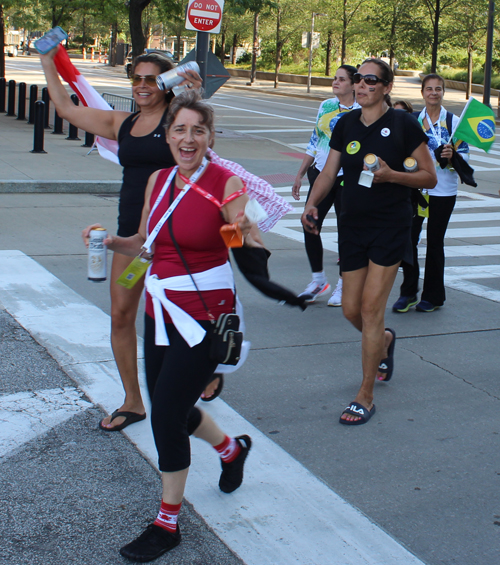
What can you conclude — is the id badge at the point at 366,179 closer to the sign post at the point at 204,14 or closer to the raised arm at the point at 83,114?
the raised arm at the point at 83,114

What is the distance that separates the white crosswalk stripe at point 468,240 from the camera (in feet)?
25.6

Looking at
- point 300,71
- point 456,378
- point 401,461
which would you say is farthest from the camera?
point 300,71

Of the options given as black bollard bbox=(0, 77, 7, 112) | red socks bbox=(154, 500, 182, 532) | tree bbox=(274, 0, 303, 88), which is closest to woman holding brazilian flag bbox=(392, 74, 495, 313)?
red socks bbox=(154, 500, 182, 532)

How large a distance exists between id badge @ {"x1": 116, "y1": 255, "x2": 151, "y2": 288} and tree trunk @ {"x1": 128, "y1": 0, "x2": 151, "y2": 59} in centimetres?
1736

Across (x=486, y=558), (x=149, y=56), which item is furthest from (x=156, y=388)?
(x=149, y=56)

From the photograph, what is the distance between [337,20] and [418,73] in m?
12.4

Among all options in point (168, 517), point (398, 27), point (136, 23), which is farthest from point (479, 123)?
point (398, 27)

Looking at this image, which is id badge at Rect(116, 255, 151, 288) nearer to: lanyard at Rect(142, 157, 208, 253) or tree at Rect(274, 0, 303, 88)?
lanyard at Rect(142, 157, 208, 253)

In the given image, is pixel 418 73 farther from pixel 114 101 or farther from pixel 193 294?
pixel 193 294

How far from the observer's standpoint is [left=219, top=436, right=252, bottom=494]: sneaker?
3438mm

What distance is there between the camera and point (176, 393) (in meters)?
2.96

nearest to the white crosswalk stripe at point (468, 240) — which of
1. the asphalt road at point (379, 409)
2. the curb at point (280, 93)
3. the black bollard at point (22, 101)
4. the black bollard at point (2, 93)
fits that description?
the asphalt road at point (379, 409)

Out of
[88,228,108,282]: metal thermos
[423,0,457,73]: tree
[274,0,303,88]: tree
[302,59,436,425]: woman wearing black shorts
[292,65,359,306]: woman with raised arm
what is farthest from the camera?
[274,0,303,88]: tree

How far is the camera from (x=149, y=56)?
3.92m
